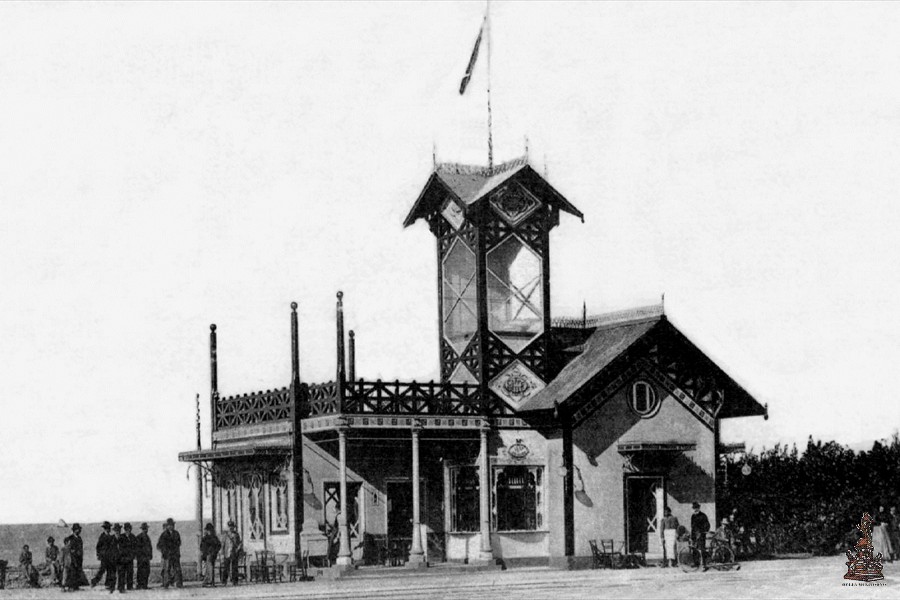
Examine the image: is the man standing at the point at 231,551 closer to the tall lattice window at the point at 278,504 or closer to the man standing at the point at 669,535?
the tall lattice window at the point at 278,504

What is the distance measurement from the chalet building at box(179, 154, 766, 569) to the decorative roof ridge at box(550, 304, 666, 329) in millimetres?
105

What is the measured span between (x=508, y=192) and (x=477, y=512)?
805 cm

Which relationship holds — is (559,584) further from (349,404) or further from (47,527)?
(47,527)

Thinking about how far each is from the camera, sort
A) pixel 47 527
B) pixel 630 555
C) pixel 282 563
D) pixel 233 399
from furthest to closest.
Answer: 1. pixel 47 527
2. pixel 233 399
3. pixel 630 555
4. pixel 282 563

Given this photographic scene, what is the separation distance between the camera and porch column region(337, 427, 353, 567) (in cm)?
3481

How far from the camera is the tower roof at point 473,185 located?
3909 centimetres

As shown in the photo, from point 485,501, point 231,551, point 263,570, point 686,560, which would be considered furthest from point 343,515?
point 686,560

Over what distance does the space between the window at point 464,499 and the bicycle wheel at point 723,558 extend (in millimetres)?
5765

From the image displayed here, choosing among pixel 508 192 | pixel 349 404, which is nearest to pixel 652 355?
pixel 508 192

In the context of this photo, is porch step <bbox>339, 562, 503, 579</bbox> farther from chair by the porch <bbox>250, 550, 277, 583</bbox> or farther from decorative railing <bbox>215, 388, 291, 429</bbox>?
decorative railing <bbox>215, 388, 291, 429</bbox>

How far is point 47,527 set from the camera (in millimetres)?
63094

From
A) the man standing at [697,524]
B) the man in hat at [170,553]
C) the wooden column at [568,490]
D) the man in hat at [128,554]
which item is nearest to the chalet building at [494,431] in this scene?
the wooden column at [568,490]

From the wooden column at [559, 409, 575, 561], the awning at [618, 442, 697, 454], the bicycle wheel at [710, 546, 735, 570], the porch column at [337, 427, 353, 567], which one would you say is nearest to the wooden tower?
the wooden column at [559, 409, 575, 561]

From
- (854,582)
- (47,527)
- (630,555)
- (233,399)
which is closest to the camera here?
(854,582)
